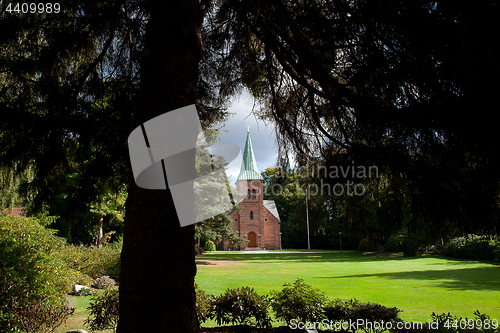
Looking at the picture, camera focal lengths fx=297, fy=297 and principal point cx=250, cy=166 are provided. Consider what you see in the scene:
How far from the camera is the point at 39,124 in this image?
340cm

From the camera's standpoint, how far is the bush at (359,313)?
3504mm

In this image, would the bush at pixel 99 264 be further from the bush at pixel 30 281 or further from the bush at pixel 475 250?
the bush at pixel 475 250

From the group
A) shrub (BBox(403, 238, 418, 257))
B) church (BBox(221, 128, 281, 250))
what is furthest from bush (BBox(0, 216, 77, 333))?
church (BBox(221, 128, 281, 250))

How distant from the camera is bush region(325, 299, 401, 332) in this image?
3.50 m

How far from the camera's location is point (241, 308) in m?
3.90

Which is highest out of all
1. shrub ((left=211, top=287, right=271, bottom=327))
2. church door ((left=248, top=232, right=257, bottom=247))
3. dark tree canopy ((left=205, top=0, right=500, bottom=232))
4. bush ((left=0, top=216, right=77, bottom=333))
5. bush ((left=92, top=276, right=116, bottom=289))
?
dark tree canopy ((left=205, top=0, right=500, bottom=232))

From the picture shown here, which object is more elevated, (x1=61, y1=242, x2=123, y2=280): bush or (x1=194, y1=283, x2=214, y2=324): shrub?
(x1=194, y1=283, x2=214, y2=324): shrub

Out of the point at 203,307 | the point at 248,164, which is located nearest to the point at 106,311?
the point at 203,307

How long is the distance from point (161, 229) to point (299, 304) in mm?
2237

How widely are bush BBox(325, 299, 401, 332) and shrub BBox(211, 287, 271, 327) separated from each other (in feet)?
2.71

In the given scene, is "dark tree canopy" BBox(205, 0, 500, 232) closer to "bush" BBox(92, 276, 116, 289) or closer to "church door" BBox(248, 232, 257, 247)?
"bush" BBox(92, 276, 116, 289)

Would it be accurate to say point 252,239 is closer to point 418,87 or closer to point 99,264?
point 99,264

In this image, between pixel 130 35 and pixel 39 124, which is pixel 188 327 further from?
pixel 130 35

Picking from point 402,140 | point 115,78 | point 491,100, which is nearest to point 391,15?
point 491,100
